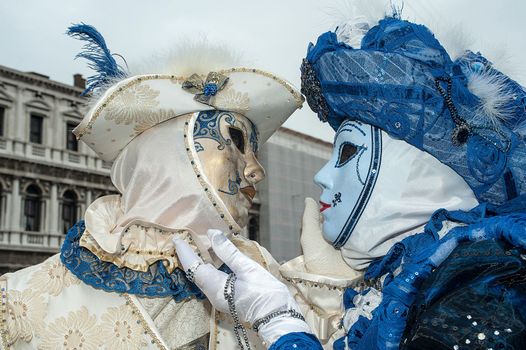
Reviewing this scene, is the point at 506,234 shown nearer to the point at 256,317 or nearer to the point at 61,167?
the point at 256,317

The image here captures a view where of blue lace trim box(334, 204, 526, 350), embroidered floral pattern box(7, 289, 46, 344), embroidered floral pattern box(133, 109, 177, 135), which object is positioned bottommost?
blue lace trim box(334, 204, 526, 350)

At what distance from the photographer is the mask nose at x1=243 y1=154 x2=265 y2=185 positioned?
1979 mm

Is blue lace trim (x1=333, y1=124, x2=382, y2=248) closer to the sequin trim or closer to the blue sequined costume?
the blue sequined costume

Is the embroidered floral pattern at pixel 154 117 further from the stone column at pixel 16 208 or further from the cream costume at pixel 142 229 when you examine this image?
the stone column at pixel 16 208

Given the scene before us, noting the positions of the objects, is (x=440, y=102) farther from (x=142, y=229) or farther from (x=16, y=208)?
(x=16, y=208)

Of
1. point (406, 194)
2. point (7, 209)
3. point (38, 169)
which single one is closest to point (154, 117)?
point (406, 194)

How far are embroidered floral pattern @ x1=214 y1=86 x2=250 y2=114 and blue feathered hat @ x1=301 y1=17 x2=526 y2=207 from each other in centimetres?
58

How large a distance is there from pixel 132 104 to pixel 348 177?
0.84 m

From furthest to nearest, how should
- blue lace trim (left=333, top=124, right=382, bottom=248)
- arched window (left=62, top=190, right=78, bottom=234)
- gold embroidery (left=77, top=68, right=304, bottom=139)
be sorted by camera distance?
1. arched window (left=62, top=190, right=78, bottom=234)
2. gold embroidery (left=77, top=68, right=304, bottom=139)
3. blue lace trim (left=333, top=124, right=382, bottom=248)

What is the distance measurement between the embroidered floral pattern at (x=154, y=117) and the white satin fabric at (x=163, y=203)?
25mm

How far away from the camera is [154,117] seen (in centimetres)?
193

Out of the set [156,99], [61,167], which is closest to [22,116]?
[61,167]

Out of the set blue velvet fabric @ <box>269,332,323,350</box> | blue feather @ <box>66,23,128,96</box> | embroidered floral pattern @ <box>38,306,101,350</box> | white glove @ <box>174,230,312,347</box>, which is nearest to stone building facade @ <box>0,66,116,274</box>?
blue feather @ <box>66,23,128,96</box>

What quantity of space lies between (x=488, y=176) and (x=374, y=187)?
26cm
